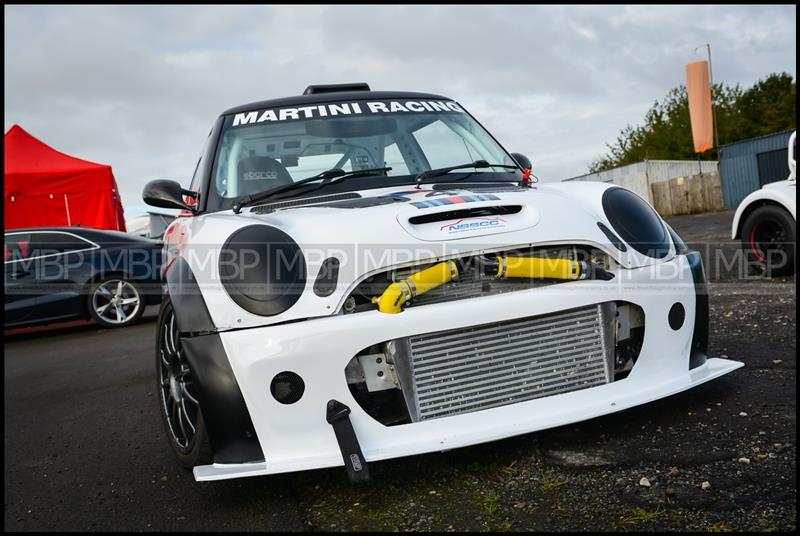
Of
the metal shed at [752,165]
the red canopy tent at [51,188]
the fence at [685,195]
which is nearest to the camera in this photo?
the red canopy tent at [51,188]

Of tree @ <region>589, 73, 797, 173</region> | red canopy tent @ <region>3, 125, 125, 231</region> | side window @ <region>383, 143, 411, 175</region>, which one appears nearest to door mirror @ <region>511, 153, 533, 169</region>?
side window @ <region>383, 143, 411, 175</region>

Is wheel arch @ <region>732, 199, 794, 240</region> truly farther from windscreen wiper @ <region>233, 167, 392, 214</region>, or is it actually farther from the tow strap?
the tow strap

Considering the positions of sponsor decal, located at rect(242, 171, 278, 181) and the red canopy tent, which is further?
the red canopy tent

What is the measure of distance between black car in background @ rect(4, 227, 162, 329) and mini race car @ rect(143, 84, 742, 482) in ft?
18.2

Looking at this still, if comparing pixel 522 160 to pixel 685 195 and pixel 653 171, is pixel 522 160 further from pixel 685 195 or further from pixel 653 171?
pixel 653 171

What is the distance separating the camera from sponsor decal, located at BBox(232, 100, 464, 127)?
3566 millimetres

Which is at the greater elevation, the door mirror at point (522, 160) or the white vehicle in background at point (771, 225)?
the door mirror at point (522, 160)

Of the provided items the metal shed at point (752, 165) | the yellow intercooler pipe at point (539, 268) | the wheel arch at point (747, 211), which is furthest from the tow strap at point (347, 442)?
the metal shed at point (752, 165)

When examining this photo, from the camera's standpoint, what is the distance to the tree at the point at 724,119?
43094mm

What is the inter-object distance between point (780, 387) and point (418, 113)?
2.16 metres

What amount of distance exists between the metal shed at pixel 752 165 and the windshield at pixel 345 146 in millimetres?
26036

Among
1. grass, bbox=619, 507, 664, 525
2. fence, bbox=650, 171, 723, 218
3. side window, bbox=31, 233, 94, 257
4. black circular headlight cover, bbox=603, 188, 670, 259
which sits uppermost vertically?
fence, bbox=650, 171, 723, 218

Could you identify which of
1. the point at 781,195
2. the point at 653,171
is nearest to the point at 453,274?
the point at 781,195

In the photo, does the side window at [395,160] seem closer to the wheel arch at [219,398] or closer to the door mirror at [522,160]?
the door mirror at [522,160]
